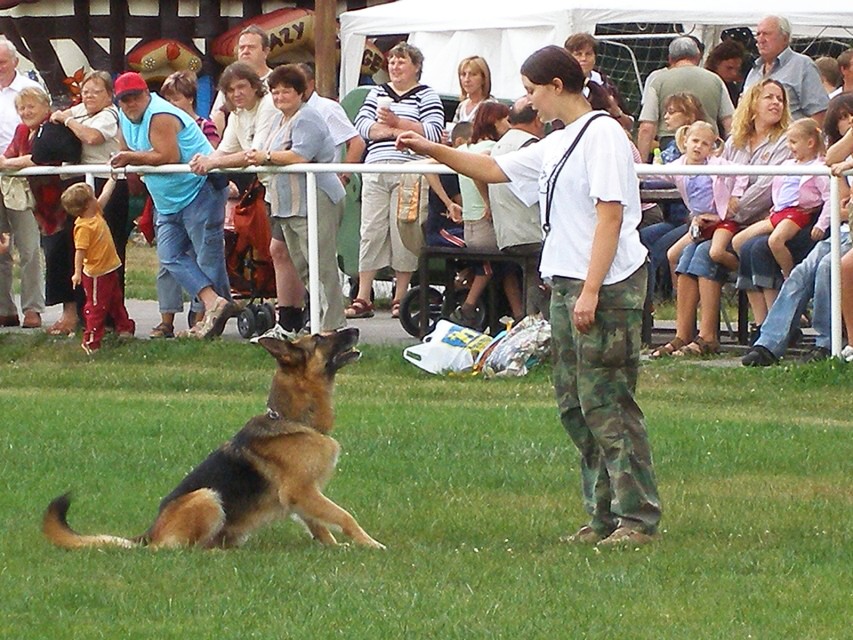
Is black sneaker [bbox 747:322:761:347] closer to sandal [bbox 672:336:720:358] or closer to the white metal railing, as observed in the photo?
sandal [bbox 672:336:720:358]

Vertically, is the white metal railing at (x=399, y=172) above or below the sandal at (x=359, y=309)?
above

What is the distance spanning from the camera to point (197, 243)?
14.4m

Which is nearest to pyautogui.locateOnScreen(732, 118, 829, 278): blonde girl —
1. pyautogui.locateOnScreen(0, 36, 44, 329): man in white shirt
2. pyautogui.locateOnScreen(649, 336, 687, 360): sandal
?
pyautogui.locateOnScreen(649, 336, 687, 360): sandal

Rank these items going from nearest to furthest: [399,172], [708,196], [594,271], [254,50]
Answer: [594,271] < [708,196] < [399,172] < [254,50]

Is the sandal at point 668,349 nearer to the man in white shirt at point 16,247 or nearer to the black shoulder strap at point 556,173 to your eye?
the man in white shirt at point 16,247

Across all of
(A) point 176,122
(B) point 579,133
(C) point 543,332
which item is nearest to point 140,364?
(A) point 176,122

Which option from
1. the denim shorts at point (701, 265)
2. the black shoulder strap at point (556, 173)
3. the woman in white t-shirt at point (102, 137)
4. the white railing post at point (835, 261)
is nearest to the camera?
the black shoulder strap at point (556, 173)

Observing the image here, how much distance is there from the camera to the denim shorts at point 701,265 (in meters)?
13.2

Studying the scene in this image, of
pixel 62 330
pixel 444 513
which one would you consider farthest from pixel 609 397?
pixel 62 330

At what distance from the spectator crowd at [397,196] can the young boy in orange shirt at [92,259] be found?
2 cm

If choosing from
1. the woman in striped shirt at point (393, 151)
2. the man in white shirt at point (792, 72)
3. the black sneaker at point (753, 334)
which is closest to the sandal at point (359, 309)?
the woman in striped shirt at point (393, 151)

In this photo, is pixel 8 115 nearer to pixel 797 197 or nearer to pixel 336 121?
pixel 336 121

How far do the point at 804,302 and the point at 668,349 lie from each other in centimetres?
119

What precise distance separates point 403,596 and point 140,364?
7.62m
